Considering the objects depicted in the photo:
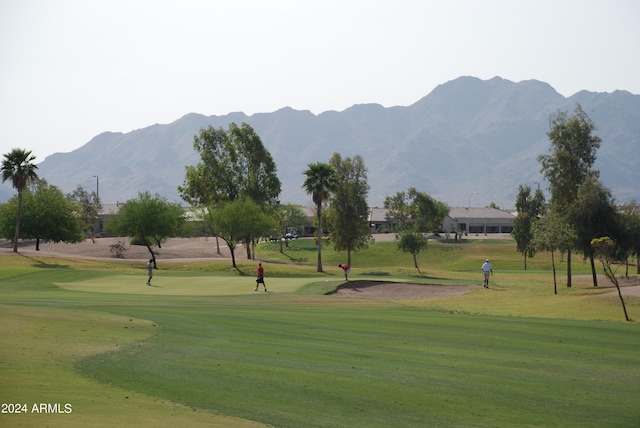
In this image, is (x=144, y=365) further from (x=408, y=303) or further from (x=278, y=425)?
(x=408, y=303)

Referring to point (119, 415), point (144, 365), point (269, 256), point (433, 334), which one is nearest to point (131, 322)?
point (144, 365)

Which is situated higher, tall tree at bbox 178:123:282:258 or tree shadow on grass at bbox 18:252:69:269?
tall tree at bbox 178:123:282:258

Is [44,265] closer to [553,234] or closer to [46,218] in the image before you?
[46,218]

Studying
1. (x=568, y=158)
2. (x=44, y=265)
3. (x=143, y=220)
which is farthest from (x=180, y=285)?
(x=568, y=158)

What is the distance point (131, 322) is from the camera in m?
29.7

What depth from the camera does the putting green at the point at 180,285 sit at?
53.0 meters

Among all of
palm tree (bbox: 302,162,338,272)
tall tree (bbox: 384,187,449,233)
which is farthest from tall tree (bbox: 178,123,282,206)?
tall tree (bbox: 384,187,449,233)

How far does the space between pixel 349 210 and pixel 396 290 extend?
127ft

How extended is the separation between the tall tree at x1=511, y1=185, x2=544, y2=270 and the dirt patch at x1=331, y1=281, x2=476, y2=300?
4037 cm

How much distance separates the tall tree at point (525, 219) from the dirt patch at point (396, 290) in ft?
132

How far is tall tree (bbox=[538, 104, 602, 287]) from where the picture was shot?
216 ft

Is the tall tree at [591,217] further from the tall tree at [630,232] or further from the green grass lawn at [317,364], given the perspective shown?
the green grass lawn at [317,364]

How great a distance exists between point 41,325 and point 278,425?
1390 cm

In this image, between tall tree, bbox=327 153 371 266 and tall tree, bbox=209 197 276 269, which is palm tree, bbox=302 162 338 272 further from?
tall tree, bbox=209 197 276 269
